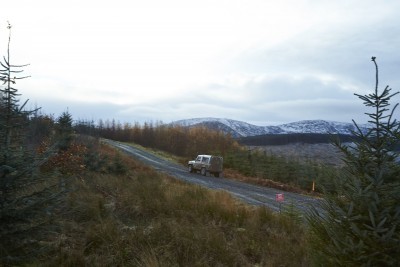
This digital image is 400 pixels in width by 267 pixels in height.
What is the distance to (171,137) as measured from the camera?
255 feet

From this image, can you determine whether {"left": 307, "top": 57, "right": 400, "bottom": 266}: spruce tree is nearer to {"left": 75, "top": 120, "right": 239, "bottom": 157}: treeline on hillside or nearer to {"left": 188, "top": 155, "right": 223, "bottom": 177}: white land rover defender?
{"left": 188, "top": 155, "right": 223, "bottom": 177}: white land rover defender

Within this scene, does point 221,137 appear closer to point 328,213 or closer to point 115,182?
point 115,182

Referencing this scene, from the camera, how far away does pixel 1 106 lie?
607 cm

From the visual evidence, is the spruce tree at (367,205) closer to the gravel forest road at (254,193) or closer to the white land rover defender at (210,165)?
the gravel forest road at (254,193)

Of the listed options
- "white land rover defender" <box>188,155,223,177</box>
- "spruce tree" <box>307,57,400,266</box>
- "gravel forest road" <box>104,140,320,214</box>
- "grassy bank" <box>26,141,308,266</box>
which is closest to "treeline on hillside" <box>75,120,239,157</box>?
"white land rover defender" <box>188,155,223,177</box>

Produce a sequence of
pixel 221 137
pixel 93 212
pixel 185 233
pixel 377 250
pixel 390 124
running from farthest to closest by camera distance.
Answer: pixel 221 137 < pixel 93 212 < pixel 185 233 < pixel 390 124 < pixel 377 250

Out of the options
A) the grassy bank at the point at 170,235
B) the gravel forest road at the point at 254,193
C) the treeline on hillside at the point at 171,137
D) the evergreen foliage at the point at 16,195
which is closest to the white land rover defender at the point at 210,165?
the gravel forest road at the point at 254,193

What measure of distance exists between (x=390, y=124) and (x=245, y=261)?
3966mm

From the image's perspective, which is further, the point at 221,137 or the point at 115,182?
the point at 221,137

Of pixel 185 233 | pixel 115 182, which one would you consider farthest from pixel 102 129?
pixel 185 233

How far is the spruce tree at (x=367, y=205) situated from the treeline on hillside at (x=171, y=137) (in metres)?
40.2

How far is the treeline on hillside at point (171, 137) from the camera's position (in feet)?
186

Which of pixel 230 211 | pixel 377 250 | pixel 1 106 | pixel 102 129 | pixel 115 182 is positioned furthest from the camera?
pixel 102 129

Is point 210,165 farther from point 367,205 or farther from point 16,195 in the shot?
point 367,205
